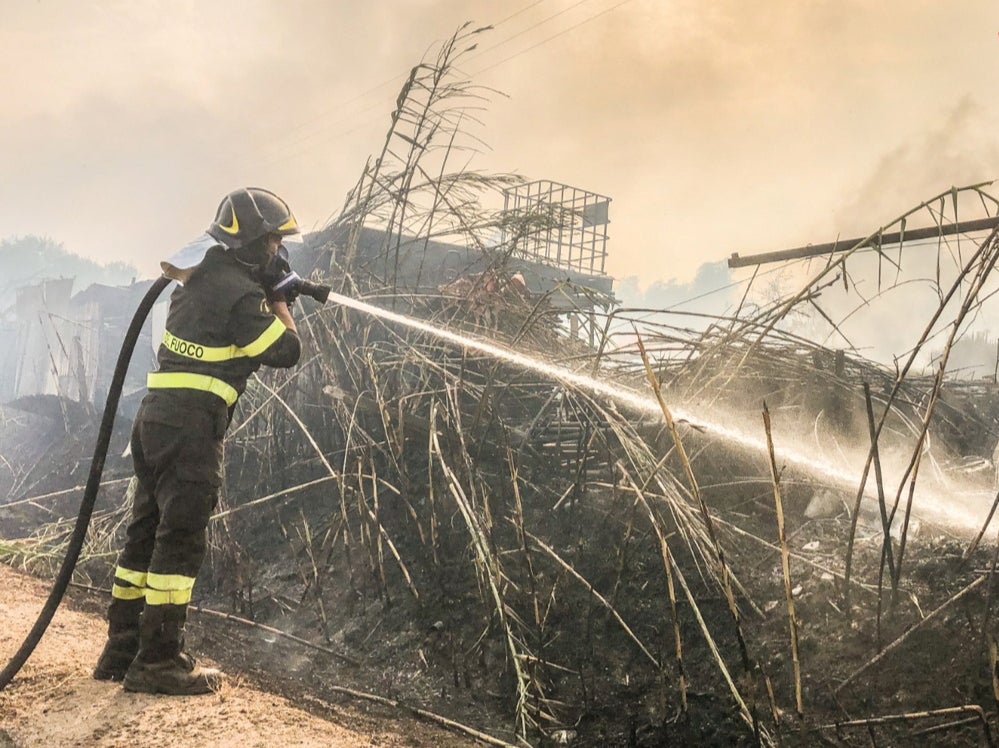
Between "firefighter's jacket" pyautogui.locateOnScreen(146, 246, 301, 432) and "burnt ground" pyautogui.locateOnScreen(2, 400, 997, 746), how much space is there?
1.54m

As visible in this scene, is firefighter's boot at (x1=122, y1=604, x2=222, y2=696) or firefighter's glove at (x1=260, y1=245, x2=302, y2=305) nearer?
firefighter's boot at (x1=122, y1=604, x2=222, y2=696)

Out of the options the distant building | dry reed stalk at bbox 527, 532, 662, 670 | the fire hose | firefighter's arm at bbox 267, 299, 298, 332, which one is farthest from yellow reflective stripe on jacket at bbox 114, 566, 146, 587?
the distant building

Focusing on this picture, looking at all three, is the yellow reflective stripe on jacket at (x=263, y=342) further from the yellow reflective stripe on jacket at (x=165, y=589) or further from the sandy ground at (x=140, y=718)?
the sandy ground at (x=140, y=718)

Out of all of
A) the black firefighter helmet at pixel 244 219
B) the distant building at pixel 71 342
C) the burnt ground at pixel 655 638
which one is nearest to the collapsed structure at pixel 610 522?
the burnt ground at pixel 655 638

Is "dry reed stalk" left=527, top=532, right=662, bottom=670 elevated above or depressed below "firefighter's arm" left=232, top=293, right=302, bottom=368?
below

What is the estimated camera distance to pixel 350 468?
16.9 feet

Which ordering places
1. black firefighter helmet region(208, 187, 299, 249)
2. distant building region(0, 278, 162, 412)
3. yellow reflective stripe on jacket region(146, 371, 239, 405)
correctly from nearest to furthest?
yellow reflective stripe on jacket region(146, 371, 239, 405) < black firefighter helmet region(208, 187, 299, 249) < distant building region(0, 278, 162, 412)

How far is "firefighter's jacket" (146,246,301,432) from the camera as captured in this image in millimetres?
2828

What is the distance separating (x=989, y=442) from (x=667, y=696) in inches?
129

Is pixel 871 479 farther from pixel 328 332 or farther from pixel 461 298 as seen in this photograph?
pixel 328 332

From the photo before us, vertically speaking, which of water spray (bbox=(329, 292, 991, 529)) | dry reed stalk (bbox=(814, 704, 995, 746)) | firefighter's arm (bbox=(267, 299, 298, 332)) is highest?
firefighter's arm (bbox=(267, 299, 298, 332))

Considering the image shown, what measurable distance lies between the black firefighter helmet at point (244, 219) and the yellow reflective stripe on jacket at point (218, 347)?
46cm

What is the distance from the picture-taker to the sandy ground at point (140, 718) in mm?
Result: 2260

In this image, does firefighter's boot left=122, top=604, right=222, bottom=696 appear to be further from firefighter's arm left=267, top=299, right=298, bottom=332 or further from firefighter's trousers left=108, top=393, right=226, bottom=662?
firefighter's arm left=267, top=299, right=298, bottom=332
